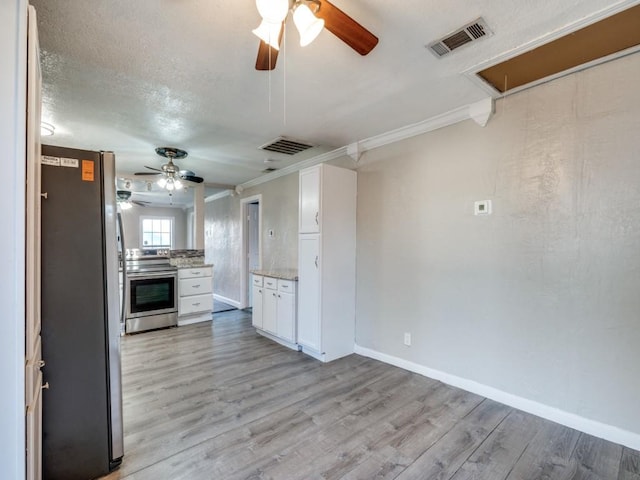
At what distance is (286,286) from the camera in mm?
3791

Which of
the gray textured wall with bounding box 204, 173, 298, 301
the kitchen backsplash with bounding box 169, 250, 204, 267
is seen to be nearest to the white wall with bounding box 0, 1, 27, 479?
the gray textured wall with bounding box 204, 173, 298, 301

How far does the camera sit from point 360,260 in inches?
143

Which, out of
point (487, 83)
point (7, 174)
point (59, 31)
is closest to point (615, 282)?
point (487, 83)

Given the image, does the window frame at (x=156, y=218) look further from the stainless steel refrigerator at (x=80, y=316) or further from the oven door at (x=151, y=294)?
the stainless steel refrigerator at (x=80, y=316)

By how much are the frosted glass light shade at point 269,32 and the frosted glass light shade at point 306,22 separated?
0.09 m

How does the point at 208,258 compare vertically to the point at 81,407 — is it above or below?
above

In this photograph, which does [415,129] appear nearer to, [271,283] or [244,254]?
[271,283]

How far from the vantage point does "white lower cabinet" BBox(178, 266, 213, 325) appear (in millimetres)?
4766

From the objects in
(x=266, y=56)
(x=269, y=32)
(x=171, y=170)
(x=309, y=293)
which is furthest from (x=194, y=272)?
(x=269, y=32)

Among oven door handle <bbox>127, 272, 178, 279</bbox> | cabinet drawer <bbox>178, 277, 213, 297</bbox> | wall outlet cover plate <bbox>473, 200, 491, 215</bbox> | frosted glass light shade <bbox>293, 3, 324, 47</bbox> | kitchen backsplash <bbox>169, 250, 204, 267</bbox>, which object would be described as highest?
frosted glass light shade <bbox>293, 3, 324, 47</bbox>

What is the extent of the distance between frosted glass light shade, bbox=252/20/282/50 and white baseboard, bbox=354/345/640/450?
2.93 meters

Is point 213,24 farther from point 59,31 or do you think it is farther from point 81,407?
point 81,407

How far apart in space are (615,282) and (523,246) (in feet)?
1.86

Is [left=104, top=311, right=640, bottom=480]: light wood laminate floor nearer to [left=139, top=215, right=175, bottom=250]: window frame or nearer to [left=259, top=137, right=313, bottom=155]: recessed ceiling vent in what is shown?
[left=259, top=137, right=313, bottom=155]: recessed ceiling vent
